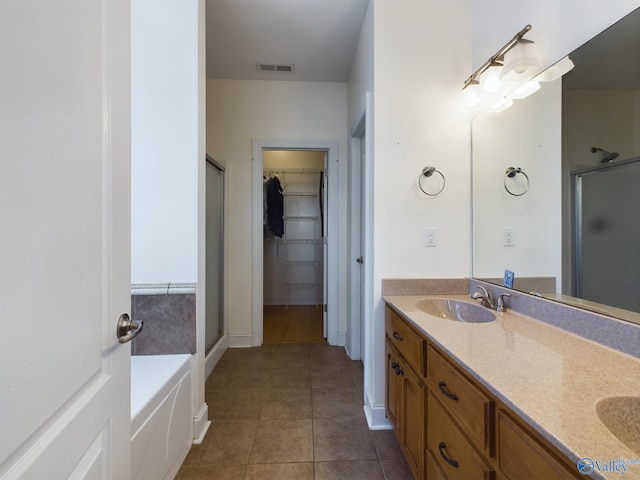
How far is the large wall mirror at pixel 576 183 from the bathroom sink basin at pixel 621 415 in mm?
401

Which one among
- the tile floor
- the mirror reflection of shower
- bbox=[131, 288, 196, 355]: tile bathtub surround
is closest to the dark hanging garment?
the tile floor

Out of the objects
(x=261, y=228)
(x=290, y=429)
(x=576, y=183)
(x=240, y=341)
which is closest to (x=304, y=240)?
(x=261, y=228)

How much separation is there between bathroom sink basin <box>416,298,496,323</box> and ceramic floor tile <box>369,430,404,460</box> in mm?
799

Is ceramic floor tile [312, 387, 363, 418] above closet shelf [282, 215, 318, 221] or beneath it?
beneath

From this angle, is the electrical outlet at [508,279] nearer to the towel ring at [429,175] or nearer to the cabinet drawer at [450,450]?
the towel ring at [429,175]

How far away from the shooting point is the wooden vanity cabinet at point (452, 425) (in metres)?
0.63

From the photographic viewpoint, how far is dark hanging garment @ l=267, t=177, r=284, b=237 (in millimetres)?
4242

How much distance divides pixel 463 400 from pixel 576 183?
1.03 meters

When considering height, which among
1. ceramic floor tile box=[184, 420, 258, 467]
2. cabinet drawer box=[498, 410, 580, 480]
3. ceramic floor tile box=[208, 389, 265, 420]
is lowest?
ceramic floor tile box=[184, 420, 258, 467]

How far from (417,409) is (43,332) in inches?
52.4

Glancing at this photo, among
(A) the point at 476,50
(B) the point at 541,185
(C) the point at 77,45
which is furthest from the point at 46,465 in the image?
(A) the point at 476,50

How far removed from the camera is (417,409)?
1.23m

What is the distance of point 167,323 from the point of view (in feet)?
5.28

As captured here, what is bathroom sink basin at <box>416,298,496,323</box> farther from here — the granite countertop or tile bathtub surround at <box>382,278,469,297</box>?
the granite countertop
